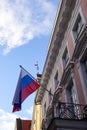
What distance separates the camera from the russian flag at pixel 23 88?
15.7 m

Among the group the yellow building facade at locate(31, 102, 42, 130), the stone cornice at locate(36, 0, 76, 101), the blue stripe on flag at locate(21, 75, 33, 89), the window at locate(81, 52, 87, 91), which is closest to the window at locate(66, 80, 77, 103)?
the window at locate(81, 52, 87, 91)

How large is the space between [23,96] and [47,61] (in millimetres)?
7330

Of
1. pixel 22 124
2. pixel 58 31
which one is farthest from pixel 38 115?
pixel 22 124

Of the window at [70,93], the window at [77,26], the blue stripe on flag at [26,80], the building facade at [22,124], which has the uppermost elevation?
the window at [77,26]

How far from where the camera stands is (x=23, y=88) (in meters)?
16.8

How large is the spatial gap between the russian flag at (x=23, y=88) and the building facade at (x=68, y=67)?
1.39m

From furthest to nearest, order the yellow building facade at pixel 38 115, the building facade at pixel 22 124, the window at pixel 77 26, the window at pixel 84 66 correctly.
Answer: the building facade at pixel 22 124, the yellow building facade at pixel 38 115, the window at pixel 77 26, the window at pixel 84 66

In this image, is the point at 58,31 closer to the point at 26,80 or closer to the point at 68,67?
the point at 68,67

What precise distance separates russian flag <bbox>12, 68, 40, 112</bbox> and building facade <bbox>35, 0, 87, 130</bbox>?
1391 mm

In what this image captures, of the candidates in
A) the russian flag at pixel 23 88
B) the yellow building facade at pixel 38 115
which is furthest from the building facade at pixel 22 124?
the russian flag at pixel 23 88

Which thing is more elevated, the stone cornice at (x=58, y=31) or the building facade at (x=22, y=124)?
the stone cornice at (x=58, y=31)

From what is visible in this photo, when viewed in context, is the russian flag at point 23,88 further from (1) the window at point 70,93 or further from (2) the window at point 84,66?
(2) the window at point 84,66

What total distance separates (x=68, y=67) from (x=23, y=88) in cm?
306

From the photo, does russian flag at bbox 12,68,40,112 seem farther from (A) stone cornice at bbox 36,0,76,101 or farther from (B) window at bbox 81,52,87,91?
(A) stone cornice at bbox 36,0,76,101
